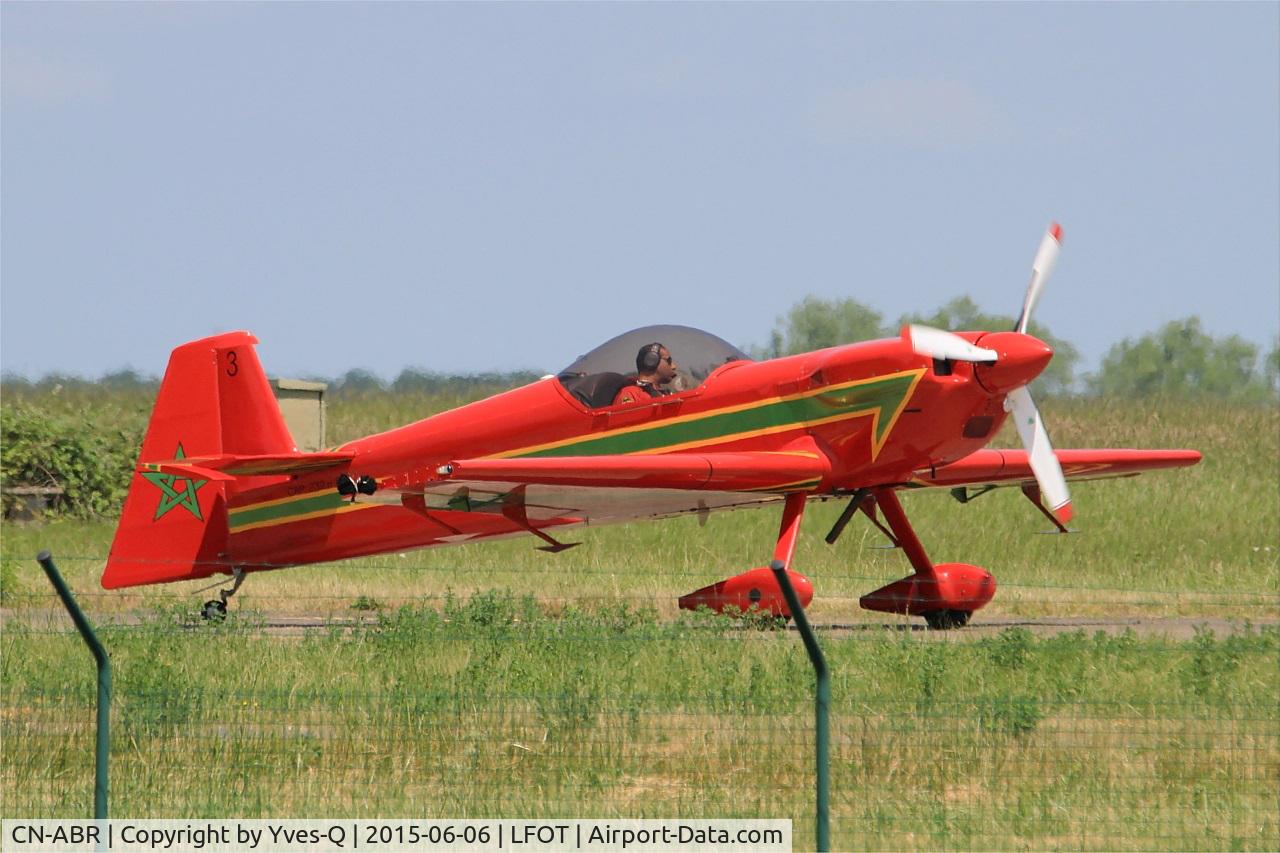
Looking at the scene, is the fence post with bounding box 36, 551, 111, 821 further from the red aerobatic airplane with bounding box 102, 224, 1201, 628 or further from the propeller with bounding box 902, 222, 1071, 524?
the propeller with bounding box 902, 222, 1071, 524

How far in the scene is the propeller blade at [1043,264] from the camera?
12.2 metres

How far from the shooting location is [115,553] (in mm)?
13703

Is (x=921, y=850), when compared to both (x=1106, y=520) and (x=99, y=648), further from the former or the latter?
(x=1106, y=520)

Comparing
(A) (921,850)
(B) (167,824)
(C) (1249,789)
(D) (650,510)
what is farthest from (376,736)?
(D) (650,510)

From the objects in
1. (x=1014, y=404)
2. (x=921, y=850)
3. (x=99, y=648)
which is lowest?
(x=921, y=850)

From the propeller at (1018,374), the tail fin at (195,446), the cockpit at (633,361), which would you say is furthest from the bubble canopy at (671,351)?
the tail fin at (195,446)

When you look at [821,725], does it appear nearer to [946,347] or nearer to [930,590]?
[946,347]

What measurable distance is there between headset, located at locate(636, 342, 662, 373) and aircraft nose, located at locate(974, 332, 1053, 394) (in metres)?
2.44

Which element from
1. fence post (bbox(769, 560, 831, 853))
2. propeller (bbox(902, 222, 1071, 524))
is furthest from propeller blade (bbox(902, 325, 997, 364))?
fence post (bbox(769, 560, 831, 853))

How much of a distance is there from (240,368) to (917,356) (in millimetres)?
5948

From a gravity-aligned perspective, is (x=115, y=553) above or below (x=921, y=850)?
above

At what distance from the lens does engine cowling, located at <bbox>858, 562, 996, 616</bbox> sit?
39.4ft

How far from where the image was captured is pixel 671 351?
12195 mm

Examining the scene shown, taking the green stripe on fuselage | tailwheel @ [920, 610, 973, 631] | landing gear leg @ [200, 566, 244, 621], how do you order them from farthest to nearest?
1. tailwheel @ [920, 610, 973, 631]
2. the green stripe on fuselage
3. landing gear leg @ [200, 566, 244, 621]
